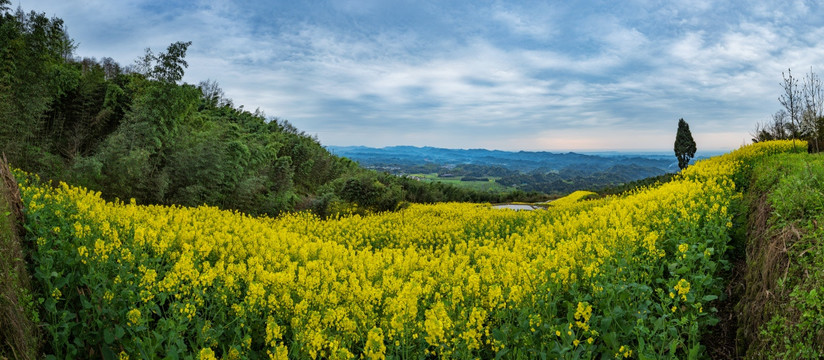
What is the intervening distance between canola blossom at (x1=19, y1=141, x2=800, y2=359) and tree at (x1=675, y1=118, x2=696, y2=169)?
41339mm

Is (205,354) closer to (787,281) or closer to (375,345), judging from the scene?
(375,345)

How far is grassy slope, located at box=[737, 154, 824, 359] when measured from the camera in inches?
116

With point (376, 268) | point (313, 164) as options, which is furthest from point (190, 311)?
point (313, 164)

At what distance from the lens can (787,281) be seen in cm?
365

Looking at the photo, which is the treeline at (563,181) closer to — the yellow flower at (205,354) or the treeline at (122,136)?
the treeline at (122,136)

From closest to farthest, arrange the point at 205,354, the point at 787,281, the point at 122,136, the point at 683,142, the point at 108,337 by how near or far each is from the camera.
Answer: the point at 205,354 < the point at 108,337 < the point at 787,281 < the point at 122,136 < the point at 683,142

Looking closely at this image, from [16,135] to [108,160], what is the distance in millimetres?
4422

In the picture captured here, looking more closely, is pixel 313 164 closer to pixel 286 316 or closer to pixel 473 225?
pixel 473 225

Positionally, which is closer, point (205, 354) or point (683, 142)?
point (205, 354)

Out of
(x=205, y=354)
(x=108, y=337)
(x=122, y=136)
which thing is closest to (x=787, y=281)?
(x=205, y=354)

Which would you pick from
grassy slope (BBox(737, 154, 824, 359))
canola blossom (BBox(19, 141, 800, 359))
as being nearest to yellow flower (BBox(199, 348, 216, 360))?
canola blossom (BBox(19, 141, 800, 359))

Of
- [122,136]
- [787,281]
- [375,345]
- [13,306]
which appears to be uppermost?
[122,136]

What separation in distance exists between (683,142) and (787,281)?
4523 cm

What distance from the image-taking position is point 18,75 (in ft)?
50.3
